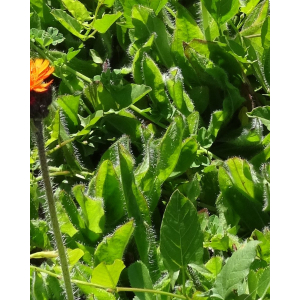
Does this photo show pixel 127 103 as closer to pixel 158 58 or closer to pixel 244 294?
pixel 158 58

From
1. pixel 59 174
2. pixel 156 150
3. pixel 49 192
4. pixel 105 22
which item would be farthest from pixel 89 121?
pixel 49 192

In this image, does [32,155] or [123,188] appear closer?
[123,188]

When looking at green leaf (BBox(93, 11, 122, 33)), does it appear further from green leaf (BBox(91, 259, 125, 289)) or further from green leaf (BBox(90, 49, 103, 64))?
green leaf (BBox(91, 259, 125, 289))

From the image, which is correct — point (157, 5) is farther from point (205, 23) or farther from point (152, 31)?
point (205, 23)

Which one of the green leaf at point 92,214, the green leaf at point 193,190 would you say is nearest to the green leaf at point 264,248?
the green leaf at point 193,190

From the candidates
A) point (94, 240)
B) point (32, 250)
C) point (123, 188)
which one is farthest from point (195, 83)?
point (32, 250)

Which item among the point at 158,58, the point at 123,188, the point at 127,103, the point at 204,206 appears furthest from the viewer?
the point at 158,58
